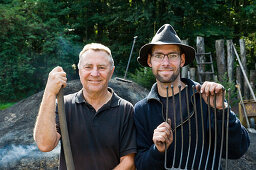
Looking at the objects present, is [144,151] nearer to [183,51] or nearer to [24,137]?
[183,51]

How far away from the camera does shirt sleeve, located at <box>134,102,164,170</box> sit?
2137mm

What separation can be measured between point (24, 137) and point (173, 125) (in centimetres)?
436

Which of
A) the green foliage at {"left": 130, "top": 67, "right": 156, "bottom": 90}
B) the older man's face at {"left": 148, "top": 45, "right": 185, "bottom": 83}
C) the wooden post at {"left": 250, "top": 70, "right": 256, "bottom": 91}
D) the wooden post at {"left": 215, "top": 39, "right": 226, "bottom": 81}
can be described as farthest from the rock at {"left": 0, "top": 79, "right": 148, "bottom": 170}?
the wooden post at {"left": 250, "top": 70, "right": 256, "bottom": 91}

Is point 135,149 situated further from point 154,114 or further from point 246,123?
point 246,123

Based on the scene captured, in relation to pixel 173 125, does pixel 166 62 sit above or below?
above

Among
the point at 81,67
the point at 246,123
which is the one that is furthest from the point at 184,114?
the point at 246,123

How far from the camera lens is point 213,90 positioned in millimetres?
1972

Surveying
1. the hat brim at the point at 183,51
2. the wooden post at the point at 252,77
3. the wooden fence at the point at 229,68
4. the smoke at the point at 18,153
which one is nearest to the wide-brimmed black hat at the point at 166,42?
the hat brim at the point at 183,51

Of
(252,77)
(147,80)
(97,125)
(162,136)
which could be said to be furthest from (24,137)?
(252,77)

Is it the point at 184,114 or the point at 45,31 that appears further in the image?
the point at 45,31

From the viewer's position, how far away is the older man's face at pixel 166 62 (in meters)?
2.36

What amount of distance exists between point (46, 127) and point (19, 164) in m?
3.13

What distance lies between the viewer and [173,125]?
2.31 m

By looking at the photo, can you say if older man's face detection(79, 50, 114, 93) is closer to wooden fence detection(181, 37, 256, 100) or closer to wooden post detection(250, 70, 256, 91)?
wooden fence detection(181, 37, 256, 100)
